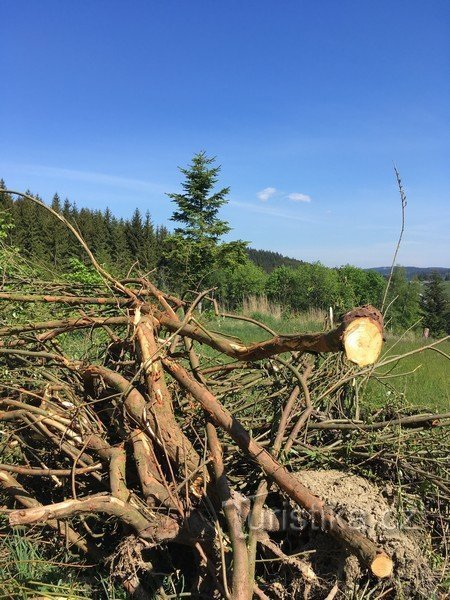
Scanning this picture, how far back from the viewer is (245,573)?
185 cm

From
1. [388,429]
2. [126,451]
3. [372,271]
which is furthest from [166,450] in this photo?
[372,271]

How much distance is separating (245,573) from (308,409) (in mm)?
821

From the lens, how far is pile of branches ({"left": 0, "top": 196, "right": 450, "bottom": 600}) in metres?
2.01

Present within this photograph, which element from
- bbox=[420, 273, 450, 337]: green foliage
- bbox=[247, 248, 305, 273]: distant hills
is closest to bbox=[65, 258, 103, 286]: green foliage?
bbox=[420, 273, 450, 337]: green foliage

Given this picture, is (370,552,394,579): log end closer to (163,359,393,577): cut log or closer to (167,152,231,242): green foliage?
(163,359,393,577): cut log

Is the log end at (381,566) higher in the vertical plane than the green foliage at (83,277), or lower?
lower

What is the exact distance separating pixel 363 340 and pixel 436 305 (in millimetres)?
42587

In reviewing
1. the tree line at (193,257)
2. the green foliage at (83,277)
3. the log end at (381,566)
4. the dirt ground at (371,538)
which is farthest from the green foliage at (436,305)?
the log end at (381,566)

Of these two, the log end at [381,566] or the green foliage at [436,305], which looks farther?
the green foliage at [436,305]

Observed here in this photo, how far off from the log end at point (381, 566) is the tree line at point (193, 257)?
1.30 metres

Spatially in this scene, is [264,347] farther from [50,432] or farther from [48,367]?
[48,367]

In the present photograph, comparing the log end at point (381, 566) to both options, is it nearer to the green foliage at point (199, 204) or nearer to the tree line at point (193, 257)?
the tree line at point (193, 257)

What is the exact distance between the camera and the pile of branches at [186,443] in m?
2.01

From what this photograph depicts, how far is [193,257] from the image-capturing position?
16625 mm
